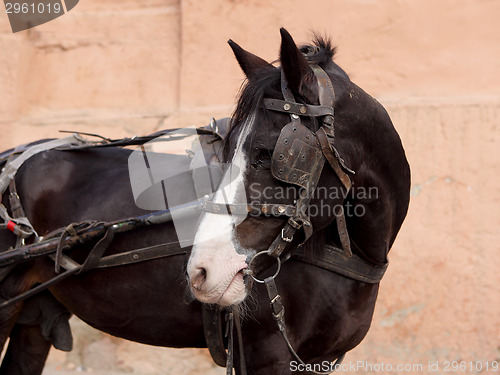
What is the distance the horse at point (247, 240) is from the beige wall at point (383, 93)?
5.88ft

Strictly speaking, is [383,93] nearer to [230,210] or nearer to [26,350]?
[230,210]

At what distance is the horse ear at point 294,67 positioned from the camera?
1738 millimetres

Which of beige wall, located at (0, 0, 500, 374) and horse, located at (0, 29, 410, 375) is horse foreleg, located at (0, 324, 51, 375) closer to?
horse, located at (0, 29, 410, 375)

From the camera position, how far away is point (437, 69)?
14.5 feet

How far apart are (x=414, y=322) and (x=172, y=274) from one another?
93.0 inches

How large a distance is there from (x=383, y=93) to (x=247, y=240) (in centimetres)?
314

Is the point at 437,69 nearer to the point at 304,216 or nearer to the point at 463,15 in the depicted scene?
the point at 463,15

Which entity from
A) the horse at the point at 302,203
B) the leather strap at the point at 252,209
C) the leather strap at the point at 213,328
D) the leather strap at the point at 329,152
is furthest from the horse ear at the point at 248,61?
the leather strap at the point at 213,328

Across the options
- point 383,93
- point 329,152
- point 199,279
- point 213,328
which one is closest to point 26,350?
point 213,328

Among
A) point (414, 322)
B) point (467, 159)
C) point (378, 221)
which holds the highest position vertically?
point (378, 221)

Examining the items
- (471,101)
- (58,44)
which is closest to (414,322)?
(471,101)

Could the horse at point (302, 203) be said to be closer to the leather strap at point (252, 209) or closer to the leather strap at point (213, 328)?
the leather strap at point (252, 209)

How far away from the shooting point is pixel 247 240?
1.72 meters

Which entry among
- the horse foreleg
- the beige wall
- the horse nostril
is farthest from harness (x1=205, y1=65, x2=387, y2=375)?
A: the beige wall
